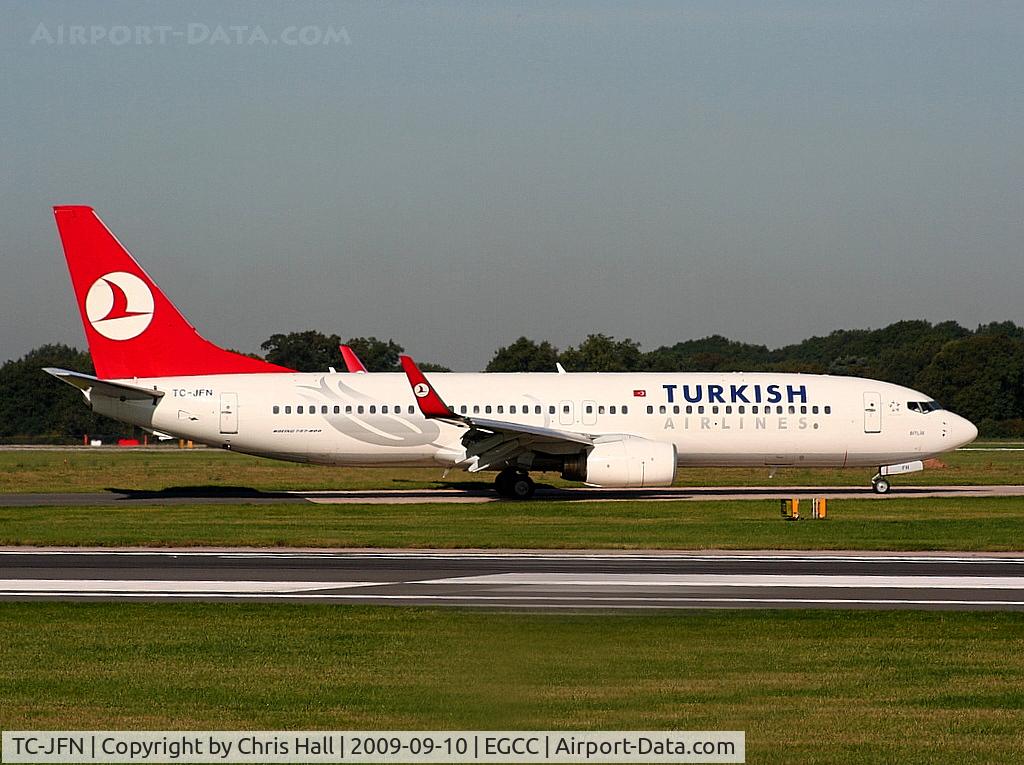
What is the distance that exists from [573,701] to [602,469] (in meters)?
28.4

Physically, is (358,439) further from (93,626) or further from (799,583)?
(93,626)

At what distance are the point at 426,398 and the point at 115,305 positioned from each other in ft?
33.6

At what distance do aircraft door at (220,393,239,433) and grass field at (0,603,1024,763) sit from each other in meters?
24.0

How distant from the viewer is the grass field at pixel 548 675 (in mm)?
10680

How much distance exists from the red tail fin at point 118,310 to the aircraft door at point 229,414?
5.35 feet

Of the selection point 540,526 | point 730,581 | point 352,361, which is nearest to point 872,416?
point 540,526

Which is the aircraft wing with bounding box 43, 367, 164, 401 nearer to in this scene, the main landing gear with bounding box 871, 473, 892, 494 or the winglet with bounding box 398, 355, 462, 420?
the winglet with bounding box 398, 355, 462, 420

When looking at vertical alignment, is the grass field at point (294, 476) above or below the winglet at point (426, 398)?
below

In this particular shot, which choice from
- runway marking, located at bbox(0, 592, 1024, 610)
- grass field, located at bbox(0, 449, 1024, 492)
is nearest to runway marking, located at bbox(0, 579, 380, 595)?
runway marking, located at bbox(0, 592, 1024, 610)

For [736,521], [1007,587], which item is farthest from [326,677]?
[736,521]

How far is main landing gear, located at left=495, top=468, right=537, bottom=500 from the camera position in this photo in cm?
4125

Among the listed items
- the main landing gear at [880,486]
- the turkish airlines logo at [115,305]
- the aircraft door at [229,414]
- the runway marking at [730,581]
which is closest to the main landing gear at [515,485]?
the aircraft door at [229,414]

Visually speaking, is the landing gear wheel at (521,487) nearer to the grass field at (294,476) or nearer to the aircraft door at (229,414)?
the grass field at (294,476)

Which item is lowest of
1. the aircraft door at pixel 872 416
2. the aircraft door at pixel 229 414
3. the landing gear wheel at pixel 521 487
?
the landing gear wheel at pixel 521 487
